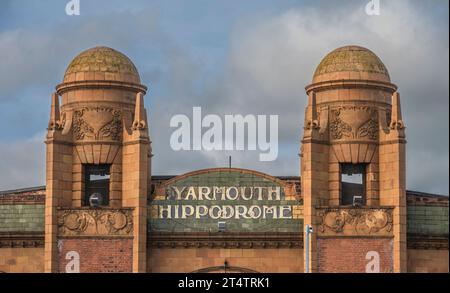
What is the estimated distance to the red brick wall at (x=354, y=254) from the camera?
8556 cm

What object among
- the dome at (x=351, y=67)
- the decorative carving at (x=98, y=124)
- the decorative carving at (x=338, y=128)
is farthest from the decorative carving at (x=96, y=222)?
the dome at (x=351, y=67)

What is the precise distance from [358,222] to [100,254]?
15.2m

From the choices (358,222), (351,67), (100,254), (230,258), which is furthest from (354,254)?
(100,254)

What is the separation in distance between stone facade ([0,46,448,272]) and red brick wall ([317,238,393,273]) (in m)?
0.06

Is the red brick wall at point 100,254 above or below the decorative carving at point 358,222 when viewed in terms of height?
below

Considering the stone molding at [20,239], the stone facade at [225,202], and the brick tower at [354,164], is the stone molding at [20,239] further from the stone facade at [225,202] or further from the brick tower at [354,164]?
the brick tower at [354,164]

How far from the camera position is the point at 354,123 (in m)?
87.9

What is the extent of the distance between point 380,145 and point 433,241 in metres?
6.51

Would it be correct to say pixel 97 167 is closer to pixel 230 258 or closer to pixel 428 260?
pixel 230 258

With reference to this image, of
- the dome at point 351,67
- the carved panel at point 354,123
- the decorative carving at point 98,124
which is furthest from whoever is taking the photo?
the decorative carving at point 98,124

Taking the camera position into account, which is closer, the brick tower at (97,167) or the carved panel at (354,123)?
the brick tower at (97,167)

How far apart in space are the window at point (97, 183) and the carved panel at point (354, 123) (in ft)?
46.3

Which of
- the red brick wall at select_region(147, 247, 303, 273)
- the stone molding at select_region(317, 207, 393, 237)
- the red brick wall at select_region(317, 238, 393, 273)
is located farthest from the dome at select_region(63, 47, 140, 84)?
the red brick wall at select_region(317, 238, 393, 273)

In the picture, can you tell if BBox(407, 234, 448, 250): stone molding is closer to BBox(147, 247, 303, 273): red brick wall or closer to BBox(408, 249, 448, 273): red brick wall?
BBox(408, 249, 448, 273): red brick wall
